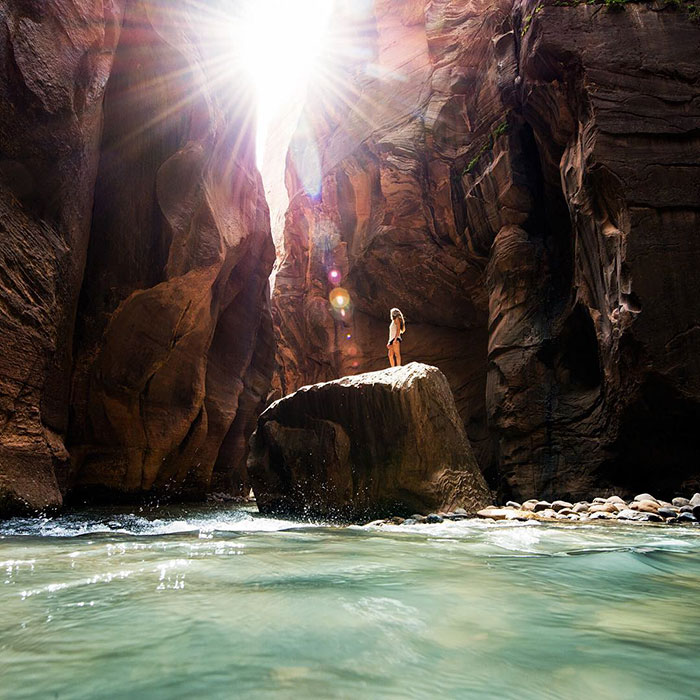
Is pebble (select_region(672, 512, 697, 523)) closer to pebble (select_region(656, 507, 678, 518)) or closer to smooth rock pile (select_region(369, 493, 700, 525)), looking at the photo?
smooth rock pile (select_region(369, 493, 700, 525))

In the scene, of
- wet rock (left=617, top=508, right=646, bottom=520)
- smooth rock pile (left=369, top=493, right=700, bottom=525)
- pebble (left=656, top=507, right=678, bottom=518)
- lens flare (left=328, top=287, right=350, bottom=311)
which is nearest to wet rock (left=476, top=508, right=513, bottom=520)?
smooth rock pile (left=369, top=493, right=700, bottom=525)

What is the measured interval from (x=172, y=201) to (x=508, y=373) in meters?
9.17

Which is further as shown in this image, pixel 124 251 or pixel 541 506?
pixel 124 251

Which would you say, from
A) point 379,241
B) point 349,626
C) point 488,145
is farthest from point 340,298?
point 349,626

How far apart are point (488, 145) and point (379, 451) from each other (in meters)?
12.1

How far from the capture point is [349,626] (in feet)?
5.18

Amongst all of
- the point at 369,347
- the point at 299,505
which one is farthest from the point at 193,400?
the point at 369,347

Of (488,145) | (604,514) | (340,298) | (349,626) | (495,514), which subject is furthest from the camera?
(340,298)

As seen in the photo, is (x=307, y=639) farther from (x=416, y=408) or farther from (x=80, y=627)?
(x=416, y=408)

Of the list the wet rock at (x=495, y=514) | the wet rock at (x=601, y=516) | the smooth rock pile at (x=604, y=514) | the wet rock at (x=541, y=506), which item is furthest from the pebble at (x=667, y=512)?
the wet rock at (x=495, y=514)

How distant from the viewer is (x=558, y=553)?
11.1 feet

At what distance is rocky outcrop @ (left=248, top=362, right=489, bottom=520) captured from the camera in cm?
703

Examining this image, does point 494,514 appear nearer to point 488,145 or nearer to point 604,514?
point 604,514

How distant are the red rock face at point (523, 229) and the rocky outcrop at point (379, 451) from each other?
4.27 m
